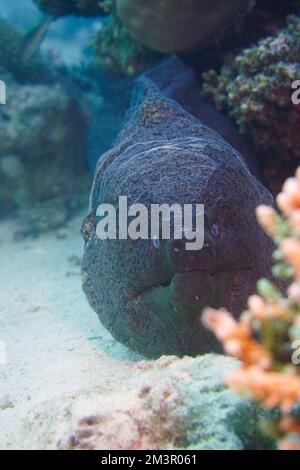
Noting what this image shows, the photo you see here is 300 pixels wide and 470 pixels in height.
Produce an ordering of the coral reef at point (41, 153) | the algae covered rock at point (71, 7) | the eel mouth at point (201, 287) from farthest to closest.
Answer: the coral reef at point (41, 153)
the algae covered rock at point (71, 7)
the eel mouth at point (201, 287)

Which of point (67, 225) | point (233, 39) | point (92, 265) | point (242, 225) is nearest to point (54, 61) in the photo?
point (67, 225)

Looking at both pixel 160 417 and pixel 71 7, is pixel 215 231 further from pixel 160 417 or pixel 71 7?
pixel 71 7

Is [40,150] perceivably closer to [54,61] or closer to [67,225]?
[67,225]

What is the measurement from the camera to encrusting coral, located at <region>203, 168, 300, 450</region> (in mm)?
1164

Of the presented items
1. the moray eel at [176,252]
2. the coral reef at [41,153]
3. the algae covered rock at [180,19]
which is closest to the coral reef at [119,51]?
the algae covered rock at [180,19]

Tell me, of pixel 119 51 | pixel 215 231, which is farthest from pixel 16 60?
pixel 215 231

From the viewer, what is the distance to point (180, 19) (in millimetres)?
4582

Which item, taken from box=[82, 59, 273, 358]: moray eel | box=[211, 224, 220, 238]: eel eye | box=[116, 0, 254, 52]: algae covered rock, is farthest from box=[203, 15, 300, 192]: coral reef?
box=[211, 224, 220, 238]: eel eye

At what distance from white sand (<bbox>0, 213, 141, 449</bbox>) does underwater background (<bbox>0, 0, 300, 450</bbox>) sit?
0.02 m

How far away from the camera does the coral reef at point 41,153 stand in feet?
22.3

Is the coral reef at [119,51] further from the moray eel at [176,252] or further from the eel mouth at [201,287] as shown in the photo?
the eel mouth at [201,287]

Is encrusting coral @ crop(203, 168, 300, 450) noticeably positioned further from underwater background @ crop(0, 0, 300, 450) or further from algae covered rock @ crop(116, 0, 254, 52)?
algae covered rock @ crop(116, 0, 254, 52)

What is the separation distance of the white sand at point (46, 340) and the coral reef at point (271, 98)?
102 inches
